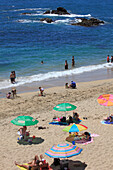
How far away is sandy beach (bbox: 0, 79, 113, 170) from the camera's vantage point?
12.4m

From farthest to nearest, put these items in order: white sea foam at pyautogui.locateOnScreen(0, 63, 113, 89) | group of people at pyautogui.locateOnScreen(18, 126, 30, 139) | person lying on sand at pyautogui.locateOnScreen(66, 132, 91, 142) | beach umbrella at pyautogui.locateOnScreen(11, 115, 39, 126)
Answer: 1. white sea foam at pyautogui.locateOnScreen(0, 63, 113, 89)
2. group of people at pyautogui.locateOnScreen(18, 126, 30, 139)
3. beach umbrella at pyautogui.locateOnScreen(11, 115, 39, 126)
4. person lying on sand at pyautogui.locateOnScreen(66, 132, 91, 142)

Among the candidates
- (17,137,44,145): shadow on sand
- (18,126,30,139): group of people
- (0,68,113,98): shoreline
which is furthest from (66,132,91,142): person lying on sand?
(0,68,113,98): shoreline

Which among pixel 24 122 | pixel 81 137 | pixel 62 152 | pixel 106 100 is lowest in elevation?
pixel 81 137

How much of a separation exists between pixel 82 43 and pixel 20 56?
11.4 m

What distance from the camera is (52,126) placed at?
16.1 metres

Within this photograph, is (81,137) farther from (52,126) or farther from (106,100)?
(106,100)

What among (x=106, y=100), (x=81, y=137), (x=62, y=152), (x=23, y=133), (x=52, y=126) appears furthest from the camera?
(x=52, y=126)

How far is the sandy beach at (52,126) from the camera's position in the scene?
12.4 m

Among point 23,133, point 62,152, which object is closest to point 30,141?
point 23,133

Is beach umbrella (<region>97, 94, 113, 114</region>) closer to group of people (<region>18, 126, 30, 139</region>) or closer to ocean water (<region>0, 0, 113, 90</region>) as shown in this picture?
group of people (<region>18, 126, 30, 139</region>)

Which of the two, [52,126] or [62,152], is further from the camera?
[52,126]

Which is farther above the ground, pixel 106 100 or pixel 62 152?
pixel 106 100

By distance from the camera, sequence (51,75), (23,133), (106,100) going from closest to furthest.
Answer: (23,133) < (106,100) < (51,75)

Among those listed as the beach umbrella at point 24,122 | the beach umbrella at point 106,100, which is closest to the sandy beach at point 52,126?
the beach umbrella at point 24,122
